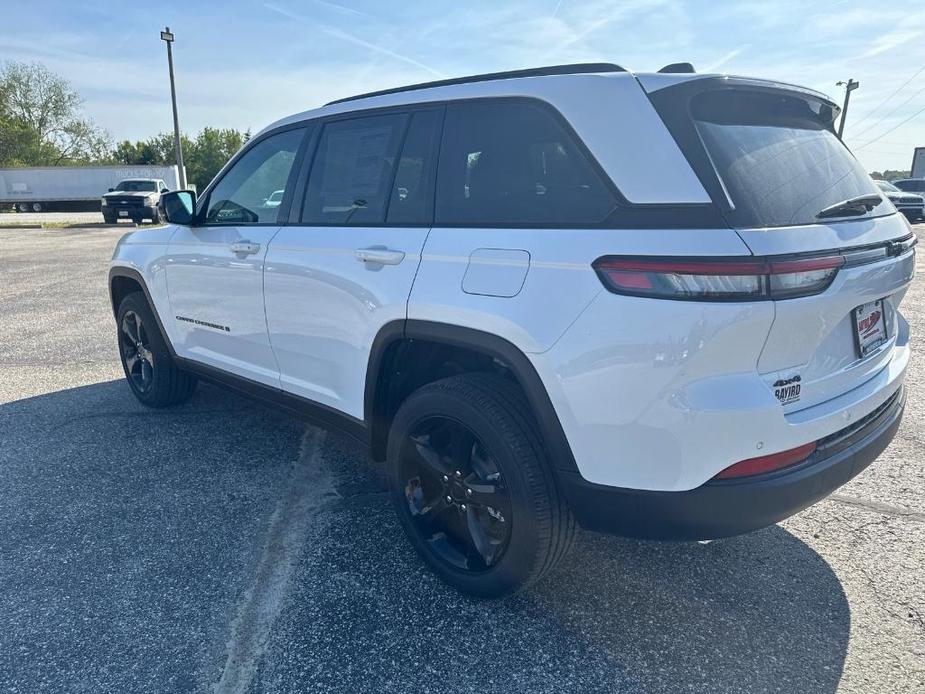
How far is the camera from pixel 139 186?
25891 mm

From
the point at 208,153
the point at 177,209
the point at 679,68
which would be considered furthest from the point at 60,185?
the point at 679,68

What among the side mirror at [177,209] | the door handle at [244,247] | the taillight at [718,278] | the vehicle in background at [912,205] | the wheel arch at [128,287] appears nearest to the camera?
the taillight at [718,278]

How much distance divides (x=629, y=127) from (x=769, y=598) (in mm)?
1879

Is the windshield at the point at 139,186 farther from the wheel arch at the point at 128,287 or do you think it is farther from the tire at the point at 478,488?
the tire at the point at 478,488

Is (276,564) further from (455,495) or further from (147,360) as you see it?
(147,360)

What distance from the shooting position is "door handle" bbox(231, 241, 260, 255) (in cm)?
326

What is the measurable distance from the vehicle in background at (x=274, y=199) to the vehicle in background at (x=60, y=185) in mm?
35704

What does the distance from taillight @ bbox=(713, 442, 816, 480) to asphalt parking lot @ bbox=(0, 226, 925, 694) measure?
73cm

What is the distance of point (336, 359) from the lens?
2.91 metres

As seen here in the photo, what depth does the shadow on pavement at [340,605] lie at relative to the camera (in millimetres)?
2111

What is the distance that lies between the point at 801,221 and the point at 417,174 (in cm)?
144

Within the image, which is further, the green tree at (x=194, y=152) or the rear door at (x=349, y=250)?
the green tree at (x=194, y=152)

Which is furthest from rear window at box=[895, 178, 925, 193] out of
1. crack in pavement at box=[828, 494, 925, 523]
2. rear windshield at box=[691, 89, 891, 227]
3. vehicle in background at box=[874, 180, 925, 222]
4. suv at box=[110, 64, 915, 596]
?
rear windshield at box=[691, 89, 891, 227]

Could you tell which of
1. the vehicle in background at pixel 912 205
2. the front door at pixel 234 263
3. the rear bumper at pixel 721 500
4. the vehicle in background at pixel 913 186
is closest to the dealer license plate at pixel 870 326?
the rear bumper at pixel 721 500
